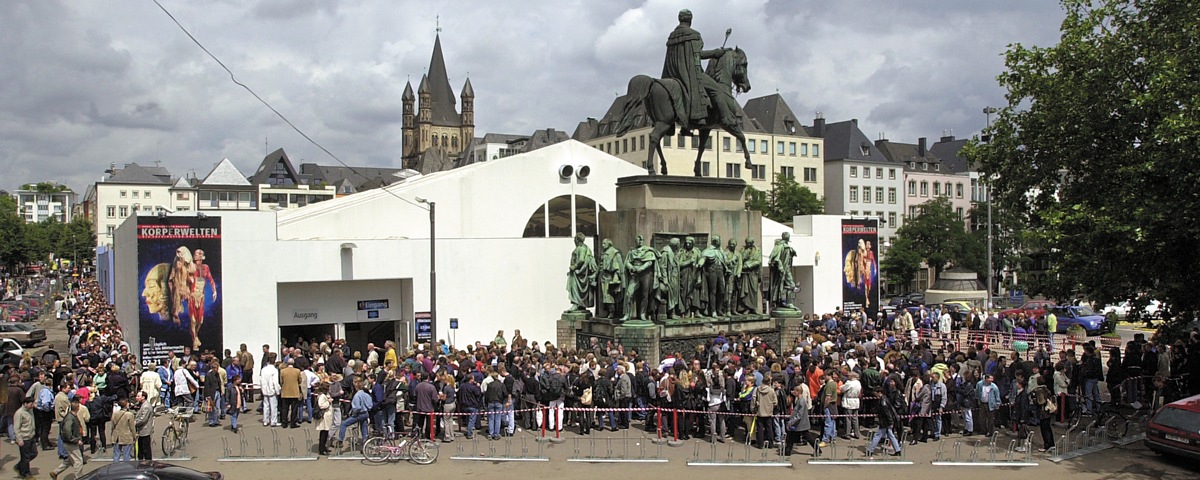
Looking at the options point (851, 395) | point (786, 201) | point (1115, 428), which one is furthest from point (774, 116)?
point (851, 395)

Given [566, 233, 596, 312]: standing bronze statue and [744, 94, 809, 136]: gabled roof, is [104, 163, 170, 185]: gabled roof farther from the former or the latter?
[566, 233, 596, 312]: standing bronze statue

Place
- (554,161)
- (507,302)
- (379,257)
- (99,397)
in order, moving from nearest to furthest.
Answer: (99,397) → (379,257) → (507,302) → (554,161)

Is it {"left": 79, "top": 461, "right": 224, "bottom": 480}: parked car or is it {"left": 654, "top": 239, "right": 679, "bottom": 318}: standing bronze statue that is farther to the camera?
{"left": 654, "top": 239, "right": 679, "bottom": 318}: standing bronze statue

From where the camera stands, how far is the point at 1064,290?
20.2 meters

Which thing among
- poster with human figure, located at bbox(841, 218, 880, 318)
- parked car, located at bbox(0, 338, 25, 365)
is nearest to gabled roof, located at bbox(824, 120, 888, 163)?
poster with human figure, located at bbox(841, 218, 880, 318)

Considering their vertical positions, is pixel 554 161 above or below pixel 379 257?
above

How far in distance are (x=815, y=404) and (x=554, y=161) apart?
2166 centimetres

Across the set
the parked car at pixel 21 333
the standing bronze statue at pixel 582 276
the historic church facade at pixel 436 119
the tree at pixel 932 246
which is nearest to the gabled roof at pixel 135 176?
the historic church facade at pixel 436 119

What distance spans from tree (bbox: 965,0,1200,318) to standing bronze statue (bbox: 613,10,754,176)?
22.5ft

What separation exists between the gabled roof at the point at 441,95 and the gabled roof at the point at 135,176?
144ft

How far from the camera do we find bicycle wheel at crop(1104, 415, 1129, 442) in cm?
1647

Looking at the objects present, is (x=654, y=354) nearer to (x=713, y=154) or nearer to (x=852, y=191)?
(x=713, y=154)

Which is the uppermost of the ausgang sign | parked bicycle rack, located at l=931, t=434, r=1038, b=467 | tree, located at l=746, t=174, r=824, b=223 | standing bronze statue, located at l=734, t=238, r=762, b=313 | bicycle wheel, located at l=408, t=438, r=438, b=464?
tree, located at l=746, t=174, r=824, b=223

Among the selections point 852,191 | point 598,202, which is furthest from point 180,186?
point 598,202
